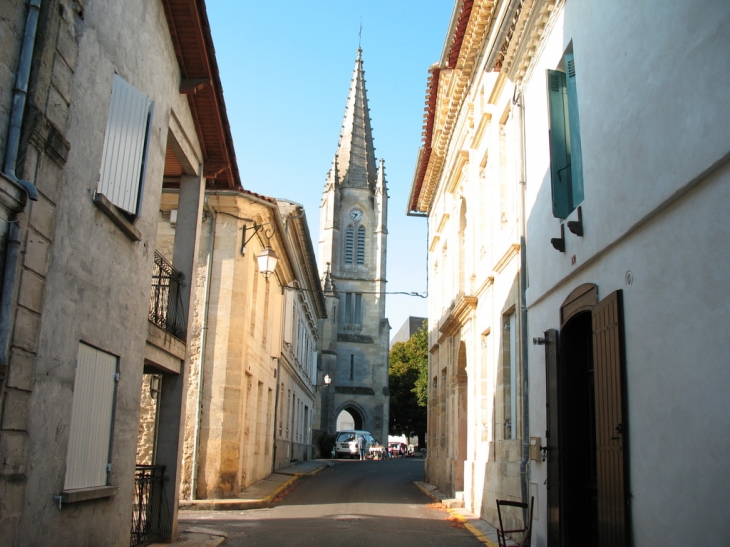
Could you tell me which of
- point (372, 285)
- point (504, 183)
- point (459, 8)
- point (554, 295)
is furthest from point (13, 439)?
point (372, 285)

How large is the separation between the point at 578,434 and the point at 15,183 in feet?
20.6

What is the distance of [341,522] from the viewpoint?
1284cm

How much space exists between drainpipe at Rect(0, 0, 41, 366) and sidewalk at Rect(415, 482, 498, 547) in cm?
726

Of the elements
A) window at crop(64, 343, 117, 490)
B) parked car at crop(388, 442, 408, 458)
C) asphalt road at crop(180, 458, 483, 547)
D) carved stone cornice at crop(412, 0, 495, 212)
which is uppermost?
carved stone cornice at crop(412, 0, 495, 212)

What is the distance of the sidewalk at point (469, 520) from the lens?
11.1 m

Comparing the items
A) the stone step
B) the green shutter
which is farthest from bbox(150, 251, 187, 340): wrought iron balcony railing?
the stone step

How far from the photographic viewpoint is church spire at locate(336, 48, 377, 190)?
74.4m

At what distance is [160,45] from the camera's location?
364 inches

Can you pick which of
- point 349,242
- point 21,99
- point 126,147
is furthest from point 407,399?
point 21,99

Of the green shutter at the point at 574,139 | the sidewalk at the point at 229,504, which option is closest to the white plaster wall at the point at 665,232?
the green shutter at the point at 574,139

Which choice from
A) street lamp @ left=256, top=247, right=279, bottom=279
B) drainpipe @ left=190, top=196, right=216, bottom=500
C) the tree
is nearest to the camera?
drainpipe @ left=190, top=196, right=216, bottom=500

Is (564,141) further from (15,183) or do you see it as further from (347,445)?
(347,445)

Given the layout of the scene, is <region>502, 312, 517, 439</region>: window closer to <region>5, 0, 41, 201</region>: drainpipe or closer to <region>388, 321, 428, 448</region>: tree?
<region>5, 0, 41, 201</region>: drainpipe

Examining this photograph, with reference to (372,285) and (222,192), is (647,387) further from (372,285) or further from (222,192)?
(372,285)
